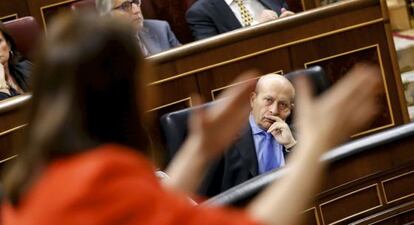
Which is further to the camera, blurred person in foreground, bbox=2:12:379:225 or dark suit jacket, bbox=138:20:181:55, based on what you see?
dark suit jacket, bbox=138:20:181:55

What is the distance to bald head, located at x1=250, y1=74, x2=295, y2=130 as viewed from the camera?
53.6 inches

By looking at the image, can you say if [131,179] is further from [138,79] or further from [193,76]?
[193,76]

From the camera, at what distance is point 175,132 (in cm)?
139

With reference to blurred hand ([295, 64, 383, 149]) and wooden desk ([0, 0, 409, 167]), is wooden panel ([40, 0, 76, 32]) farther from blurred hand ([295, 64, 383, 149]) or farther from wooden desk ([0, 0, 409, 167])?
blurred hand ([295, 64, 383, 149])

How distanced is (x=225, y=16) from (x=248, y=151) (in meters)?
0.55

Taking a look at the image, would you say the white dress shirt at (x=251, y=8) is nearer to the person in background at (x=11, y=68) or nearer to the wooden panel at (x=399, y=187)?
the person in background at (x=11, y=68)

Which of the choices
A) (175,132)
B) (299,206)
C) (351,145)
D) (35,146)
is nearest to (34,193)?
(35,146)

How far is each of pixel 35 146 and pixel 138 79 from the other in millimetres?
63

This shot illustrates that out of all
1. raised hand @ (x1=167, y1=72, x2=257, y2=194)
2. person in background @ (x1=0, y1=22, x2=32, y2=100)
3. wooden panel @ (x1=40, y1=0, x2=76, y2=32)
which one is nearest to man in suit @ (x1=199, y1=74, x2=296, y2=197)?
person in background @ (x1=0, y1=22, x2=32, y2=100)

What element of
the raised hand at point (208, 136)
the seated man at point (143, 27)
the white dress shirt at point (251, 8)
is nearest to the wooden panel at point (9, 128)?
the seated man at point (143, 27)

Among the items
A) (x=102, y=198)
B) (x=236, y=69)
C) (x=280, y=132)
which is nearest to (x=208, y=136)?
(x=102, y=198)

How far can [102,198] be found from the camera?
0.40 m

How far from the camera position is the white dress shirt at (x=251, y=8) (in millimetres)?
1866

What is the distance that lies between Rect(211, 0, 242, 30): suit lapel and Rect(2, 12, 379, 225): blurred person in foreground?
4.50ft
